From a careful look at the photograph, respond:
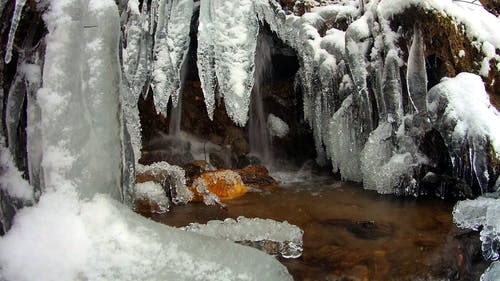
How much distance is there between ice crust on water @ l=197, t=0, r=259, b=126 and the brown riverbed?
2.44 ft

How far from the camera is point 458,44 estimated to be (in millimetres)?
3543

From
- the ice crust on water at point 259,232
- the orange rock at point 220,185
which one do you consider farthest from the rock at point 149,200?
the ice crust on water at point 259,232

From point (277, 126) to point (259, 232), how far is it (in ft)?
8.41

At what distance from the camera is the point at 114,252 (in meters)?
1.31

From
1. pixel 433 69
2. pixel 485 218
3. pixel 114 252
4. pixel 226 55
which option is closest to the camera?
pixel 114 252

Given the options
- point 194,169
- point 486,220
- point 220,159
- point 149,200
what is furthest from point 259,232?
point 220,159

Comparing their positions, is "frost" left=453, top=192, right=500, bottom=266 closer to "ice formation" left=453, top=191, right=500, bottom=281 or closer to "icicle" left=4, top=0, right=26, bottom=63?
"ice formation" left=453, top=191, right=500, bottom=281

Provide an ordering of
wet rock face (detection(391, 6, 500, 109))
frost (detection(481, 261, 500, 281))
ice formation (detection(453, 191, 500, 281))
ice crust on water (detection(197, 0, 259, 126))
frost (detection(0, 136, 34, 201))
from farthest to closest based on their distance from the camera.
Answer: wet rock face (detection(391, 6, 500, 109)) < ice crust on water (detection(197, 0, 259, 126)) < ice formation (detection(453, 191, 500, 281)) < frost (detection(481, 261, 500, 281)) < frost (detection(0, 136, 34, 201))

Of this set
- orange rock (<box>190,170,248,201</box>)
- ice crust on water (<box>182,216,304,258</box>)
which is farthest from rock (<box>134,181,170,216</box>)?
ice crust on water (<box>182,216,304,258</box>)

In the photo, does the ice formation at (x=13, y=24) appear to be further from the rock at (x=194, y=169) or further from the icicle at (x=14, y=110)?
the rock at (x=194, y=169)

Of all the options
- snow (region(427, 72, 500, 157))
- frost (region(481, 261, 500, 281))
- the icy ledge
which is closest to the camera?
the icy ledge

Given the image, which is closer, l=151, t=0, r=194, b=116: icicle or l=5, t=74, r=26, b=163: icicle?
l=5, t=74, r=26, b=163: icicle

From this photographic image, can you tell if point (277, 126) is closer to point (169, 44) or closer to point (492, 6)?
point (169, 44)

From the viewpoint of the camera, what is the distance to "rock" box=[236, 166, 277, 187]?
4.24 m
